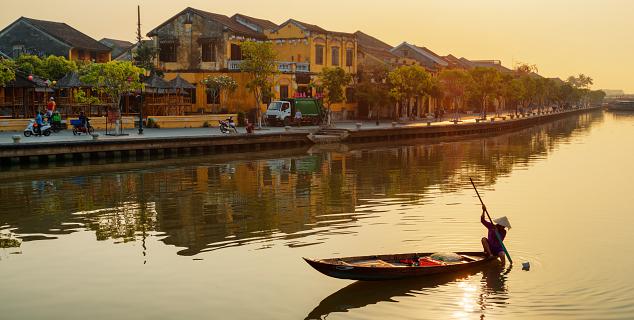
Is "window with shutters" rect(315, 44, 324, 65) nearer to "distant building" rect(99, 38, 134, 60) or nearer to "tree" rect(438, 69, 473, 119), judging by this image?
"tree" rect(438, 69, 473, 119)

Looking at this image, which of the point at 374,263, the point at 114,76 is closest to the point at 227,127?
the point at 114,76

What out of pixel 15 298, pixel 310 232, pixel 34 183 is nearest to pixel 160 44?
pixel 34 183

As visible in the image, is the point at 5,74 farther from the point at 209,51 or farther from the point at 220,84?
the point at 209,51

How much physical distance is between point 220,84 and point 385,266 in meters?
46.7

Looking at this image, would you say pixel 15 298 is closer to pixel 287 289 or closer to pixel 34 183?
pixel 287 289

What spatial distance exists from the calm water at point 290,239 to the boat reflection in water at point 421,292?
46mm

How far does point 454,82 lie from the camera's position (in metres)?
95.2

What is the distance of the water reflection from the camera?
71.4 feet

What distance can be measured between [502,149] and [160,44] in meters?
32.8

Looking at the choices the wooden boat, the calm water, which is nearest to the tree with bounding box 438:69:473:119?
the calm water

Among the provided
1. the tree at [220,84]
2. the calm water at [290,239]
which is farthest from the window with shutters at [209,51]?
the calm water at [290,239]

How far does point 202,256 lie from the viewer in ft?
60.6

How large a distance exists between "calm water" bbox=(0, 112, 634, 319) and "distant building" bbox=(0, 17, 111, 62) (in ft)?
114

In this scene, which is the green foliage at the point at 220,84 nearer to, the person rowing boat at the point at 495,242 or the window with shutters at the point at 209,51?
the window with shutters at the point at 209,51
